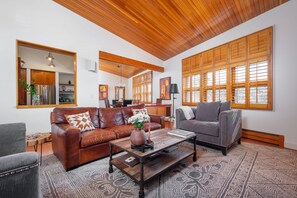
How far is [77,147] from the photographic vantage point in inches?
75.2

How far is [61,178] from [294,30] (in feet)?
16.4

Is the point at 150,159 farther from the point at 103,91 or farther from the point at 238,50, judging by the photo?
the point at 103,91

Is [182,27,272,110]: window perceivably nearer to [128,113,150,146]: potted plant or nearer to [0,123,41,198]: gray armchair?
[128,113,150,146]: potted plant

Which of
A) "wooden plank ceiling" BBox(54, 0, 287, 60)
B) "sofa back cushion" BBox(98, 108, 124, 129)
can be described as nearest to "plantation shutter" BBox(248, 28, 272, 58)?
"wooden plank ceiling" BBox(54, 0, 287, 60)

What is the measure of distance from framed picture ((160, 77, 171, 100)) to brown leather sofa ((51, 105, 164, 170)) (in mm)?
3197

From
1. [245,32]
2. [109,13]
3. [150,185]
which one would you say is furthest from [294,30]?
[109,13]

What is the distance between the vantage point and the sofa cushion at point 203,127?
250 centimetres

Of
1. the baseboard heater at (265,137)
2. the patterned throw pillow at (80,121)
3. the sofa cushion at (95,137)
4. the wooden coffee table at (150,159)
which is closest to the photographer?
the wooden coffee table at (150,159)

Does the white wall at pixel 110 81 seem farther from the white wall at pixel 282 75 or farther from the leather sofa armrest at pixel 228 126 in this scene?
the white wall at pixel 282 75

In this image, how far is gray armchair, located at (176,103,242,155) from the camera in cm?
237

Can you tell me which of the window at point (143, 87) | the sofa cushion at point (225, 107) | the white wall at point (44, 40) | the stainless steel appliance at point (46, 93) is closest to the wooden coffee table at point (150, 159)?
the sofa cushion at point (225, 107)

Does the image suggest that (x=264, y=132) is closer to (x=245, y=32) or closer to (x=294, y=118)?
(x=294, y=118)

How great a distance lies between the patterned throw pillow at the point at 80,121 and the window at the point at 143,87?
16.1 ft

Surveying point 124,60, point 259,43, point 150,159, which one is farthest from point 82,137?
point 259,43
